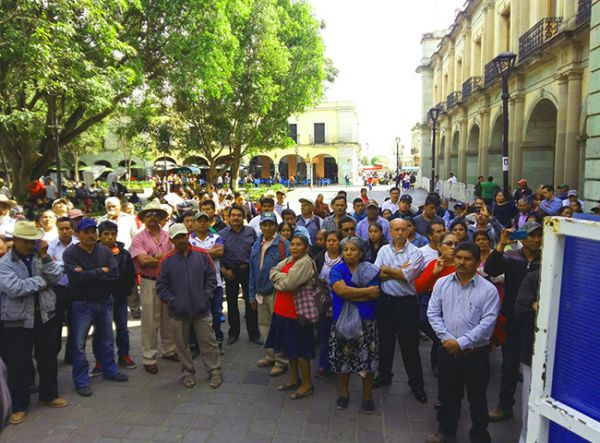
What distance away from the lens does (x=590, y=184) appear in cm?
852

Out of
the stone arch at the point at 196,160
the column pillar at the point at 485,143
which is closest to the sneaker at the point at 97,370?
the column pillar at the point at 485,143

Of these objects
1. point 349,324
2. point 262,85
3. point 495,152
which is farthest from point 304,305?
point 495,152

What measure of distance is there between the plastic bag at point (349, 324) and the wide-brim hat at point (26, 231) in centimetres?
290

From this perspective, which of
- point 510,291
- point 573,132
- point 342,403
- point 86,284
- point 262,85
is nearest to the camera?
point 510,291

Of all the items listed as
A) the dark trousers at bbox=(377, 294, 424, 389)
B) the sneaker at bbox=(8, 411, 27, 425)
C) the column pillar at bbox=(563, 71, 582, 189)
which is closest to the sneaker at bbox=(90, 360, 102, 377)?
the sneaker at bbox=(8, 411, 27, 425)

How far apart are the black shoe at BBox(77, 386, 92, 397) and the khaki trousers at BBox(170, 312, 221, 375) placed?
0.96 meters

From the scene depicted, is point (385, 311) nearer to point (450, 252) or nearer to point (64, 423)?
point (450, 252)

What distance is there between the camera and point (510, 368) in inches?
165

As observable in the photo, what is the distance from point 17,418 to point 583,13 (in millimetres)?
14017

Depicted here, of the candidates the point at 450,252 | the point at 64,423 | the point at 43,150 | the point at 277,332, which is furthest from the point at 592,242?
the point at 43,150

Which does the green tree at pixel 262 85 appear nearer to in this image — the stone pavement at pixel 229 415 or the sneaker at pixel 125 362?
the sneaker at pixel 125 362

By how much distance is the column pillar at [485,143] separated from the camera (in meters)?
20.8

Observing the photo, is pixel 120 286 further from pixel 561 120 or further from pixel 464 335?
pixel 561 120

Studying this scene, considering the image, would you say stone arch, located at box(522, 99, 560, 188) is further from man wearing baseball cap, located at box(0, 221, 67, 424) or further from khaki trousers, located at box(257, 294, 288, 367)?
man wearing baseball cap, located at box(0, 221, 67, 424)
